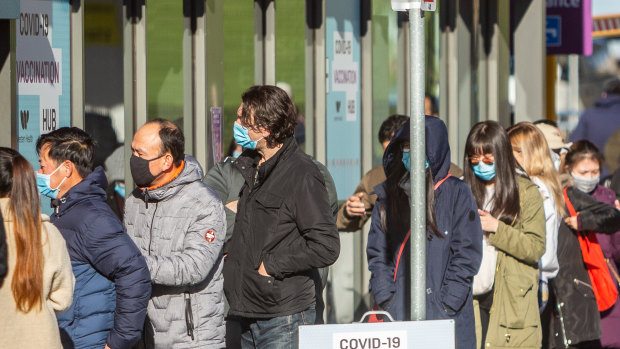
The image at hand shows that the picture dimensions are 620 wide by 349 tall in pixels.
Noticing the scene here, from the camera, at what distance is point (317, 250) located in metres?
4.85

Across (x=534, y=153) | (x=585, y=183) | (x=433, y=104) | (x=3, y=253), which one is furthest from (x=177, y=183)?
(x=433, y=104)

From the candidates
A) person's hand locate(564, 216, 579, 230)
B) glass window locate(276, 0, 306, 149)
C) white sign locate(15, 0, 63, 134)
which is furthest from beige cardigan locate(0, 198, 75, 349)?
glass window locate(276, 0, 306, 149)

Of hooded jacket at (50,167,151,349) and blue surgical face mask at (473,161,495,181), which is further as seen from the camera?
blue surgical face mask at (473,161,495,181)

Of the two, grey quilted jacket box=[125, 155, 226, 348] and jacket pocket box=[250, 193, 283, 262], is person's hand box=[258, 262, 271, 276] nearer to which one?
jacket pocket box=[250, 193, 283, 262]

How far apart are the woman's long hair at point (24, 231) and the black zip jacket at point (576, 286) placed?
13.5 ft

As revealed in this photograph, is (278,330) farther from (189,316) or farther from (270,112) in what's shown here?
Answer: (270,112)

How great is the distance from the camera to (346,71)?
937 centimetres

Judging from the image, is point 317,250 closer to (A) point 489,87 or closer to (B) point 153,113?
(B) point 153,113

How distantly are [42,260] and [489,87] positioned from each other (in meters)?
7.48

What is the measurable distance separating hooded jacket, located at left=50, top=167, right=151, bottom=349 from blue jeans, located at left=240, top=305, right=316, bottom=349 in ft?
1.74

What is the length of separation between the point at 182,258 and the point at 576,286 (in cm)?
340

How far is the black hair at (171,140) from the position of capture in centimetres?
514

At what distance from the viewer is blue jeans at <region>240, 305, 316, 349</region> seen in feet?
16.1

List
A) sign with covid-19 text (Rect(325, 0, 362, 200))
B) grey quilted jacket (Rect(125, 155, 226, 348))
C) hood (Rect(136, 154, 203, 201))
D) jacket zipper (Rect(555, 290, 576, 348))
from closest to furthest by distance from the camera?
grey quilted jacket (Rect(125, 155, 226, 348))
hood (Rect(136, 154, 203, 201))
jacket zipper (Rect(555, 290, 576, 348))
sign with covid-19 text (Rect(325, 0, 362, 200))
